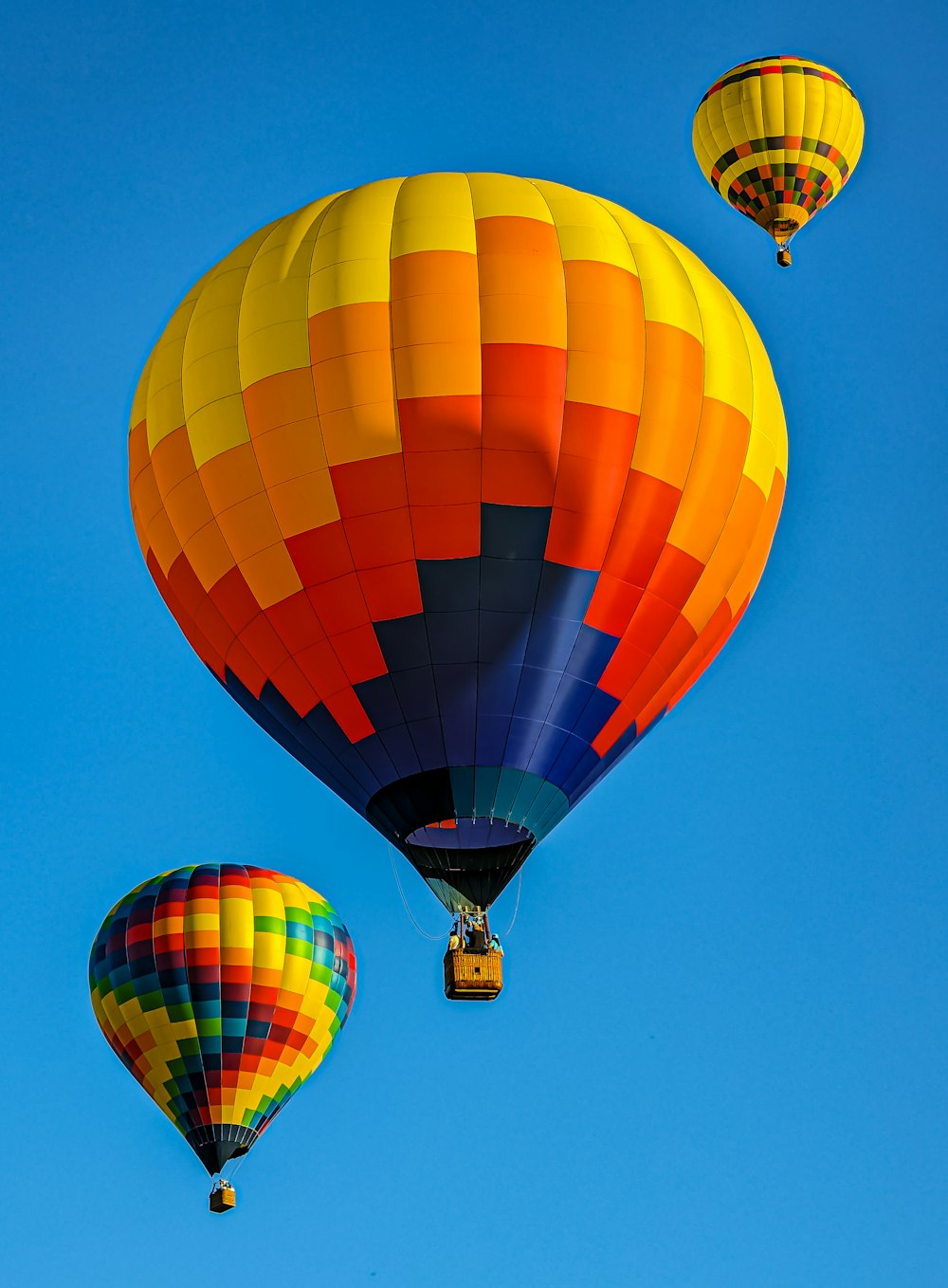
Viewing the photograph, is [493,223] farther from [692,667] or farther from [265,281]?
[692,667]

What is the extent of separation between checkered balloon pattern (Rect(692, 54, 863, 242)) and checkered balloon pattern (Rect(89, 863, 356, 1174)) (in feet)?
36.7

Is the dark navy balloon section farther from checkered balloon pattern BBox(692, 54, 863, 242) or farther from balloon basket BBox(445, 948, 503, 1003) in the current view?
checkered balloon pattern BBox(692, 54, 863, 242)

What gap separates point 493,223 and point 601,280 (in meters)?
0.94

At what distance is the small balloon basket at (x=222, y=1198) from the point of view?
21.7 meters

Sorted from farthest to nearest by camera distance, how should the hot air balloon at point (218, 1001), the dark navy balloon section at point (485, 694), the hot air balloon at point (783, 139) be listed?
the hot air balloon at point (783, 139)
the hot air balloon at point (218, 1001)
the dark navy balloon section at point (485, 694)

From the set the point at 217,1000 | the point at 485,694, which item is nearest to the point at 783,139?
the point at 217,1000

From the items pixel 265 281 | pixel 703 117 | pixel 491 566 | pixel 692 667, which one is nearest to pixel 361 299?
pixel 265 281

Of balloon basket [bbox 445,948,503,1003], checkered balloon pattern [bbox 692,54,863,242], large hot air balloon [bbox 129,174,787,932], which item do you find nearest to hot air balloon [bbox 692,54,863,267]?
checkered balloon pattern [bbox 692,54,863,242]

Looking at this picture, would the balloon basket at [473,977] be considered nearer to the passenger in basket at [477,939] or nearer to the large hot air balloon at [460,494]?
the passenger in basket at [477,939]

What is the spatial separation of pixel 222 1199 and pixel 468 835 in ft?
30.0

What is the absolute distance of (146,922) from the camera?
22.2 m

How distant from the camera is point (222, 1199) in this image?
71.5 ft

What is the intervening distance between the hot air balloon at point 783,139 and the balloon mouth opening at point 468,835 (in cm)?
1375

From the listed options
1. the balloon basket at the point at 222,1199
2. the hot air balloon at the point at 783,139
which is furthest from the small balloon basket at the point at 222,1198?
the hot air balloon at the point at 783,139
